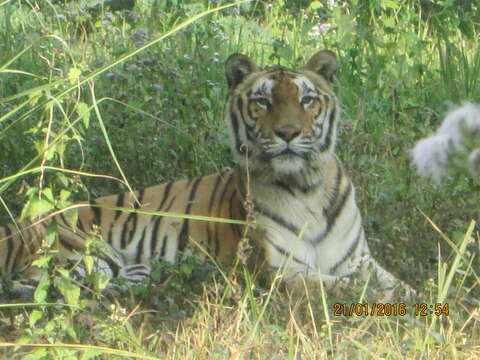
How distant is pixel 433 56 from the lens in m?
7.33

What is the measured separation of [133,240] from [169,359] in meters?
2.24

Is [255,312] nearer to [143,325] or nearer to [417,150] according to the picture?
[143,325]

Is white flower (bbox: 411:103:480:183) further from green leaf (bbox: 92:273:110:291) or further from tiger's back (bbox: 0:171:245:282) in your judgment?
tiger's back (bbox: 0:171:245:282)

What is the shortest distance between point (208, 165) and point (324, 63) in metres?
1.09

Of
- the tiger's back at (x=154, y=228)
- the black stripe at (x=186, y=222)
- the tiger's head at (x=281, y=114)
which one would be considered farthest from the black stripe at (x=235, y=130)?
the black stripe at (x=186, y=222)

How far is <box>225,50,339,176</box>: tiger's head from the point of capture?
4578 mm

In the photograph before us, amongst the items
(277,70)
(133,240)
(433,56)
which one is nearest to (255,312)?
(277,70)

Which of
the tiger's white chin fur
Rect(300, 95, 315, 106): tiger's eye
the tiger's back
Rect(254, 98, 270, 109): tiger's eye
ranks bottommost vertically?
the tiger's back

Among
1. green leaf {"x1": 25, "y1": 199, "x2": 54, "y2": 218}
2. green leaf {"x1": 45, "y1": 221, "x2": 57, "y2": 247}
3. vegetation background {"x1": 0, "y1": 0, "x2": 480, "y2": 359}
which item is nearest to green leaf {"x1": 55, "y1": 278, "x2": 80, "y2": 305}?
vegetation background {"x1": 0, "y1": 0, "x2": 480, "y2": 359}

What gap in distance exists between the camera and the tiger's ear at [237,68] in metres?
4.91

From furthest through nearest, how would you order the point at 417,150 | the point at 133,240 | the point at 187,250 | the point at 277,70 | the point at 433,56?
the point at 433,56 → the point at 133,240 → the point at 277,70 → the point at 187,250 → the point at 417,150

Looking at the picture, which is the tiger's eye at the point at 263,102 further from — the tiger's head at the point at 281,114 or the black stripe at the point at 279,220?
the black stripe at the point at 279,220

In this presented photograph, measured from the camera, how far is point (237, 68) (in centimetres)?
496

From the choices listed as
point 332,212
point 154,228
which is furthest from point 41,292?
point 154,228
